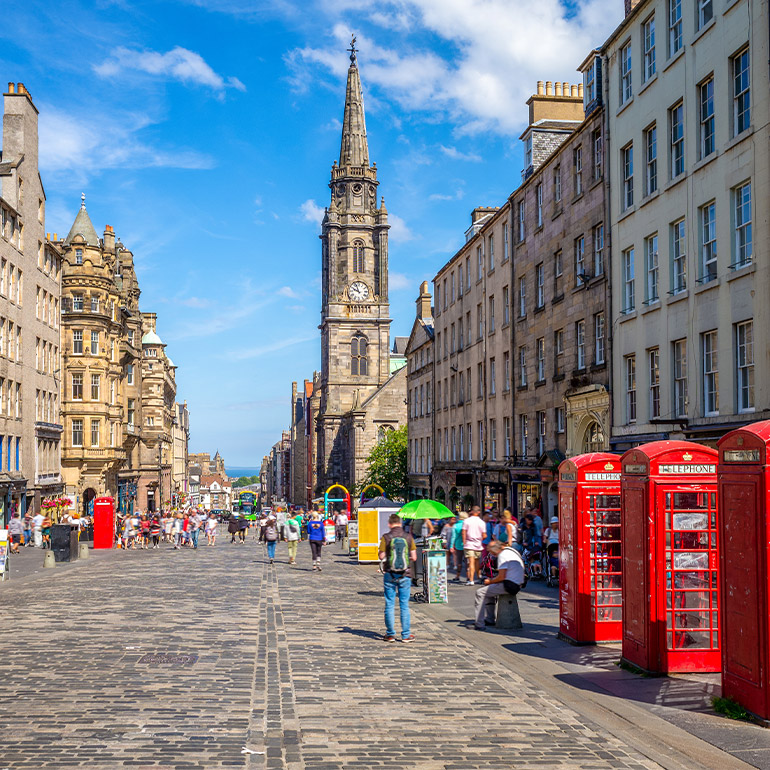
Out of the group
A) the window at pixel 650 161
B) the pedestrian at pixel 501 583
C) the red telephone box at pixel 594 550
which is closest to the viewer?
the red telephone box at pixel 594 550

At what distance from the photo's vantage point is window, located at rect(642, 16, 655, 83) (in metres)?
24.8

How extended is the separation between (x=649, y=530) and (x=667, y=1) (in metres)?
17.3

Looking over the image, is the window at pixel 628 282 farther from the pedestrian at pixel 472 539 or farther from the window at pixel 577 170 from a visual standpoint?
the pedestrian at pixel 472 539

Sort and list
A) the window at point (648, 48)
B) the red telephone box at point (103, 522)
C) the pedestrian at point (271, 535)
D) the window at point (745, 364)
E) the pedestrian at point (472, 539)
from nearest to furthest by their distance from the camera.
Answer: the window at point (745, 364) → the pedestrian at point (472, 539) → the window at point (648, 48) → the pedestrian at point (271, 535) → the red telephone box at point (103, 522)

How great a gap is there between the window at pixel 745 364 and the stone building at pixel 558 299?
7153 mm

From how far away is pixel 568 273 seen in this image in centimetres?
3116

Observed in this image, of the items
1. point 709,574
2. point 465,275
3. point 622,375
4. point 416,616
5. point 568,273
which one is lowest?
point 416,616

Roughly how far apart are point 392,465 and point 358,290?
119 ft

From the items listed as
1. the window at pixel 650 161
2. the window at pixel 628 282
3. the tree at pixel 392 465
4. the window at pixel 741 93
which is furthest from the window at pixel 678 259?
the tree at pixel 392 465

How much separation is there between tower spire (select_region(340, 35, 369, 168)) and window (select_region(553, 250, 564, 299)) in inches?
3310

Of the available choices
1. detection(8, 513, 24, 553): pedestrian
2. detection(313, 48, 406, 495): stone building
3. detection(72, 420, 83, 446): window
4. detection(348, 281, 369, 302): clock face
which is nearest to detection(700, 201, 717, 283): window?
detection(8, 513, 24, 553): pedestrian

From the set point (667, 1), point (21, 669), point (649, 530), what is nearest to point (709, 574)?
point (649, 530)

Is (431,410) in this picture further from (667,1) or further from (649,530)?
(649,530)

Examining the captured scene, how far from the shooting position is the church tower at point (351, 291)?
109 metres
